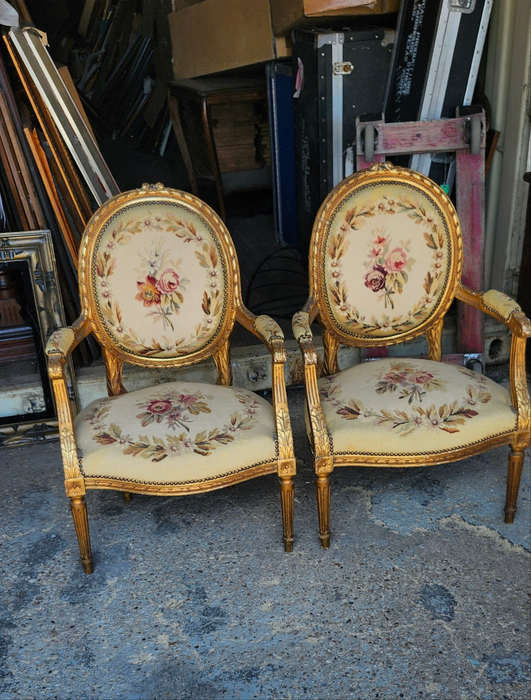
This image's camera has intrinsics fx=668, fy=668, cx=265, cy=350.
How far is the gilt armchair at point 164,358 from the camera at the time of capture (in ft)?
6.11

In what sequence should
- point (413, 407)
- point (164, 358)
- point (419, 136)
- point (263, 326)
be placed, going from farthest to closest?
1. point (419, 136)
2. point (164, 358)
3. point (263, 326)
4. point (413, 407)

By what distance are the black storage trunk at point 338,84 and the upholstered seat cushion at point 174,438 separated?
4.91ft

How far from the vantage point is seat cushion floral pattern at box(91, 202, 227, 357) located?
2.13 m

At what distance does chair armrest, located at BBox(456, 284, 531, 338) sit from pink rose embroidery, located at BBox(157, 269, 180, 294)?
973 millimetres

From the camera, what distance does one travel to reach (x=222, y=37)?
3.97 meters

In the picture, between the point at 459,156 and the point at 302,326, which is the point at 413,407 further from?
the point at 459,156

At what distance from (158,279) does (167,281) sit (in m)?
0.03

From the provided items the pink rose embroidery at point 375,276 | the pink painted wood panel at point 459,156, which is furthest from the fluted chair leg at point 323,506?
the pink painted wood panel at point 459,156

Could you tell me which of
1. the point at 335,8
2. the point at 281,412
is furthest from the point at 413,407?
the point at 335,8

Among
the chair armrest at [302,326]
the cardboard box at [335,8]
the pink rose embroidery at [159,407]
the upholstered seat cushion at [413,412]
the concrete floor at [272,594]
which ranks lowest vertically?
the concrete floor at [272,594]

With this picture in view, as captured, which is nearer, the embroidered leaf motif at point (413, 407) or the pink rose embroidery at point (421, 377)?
the embroidered leaf motif at point (413, 407)

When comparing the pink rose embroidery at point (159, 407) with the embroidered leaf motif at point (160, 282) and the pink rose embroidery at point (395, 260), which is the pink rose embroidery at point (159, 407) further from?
the pink rose embroidery at point (395, 260)

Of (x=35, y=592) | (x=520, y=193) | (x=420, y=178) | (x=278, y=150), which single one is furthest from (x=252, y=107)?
(x=35, y=592)

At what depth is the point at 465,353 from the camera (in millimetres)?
2980
